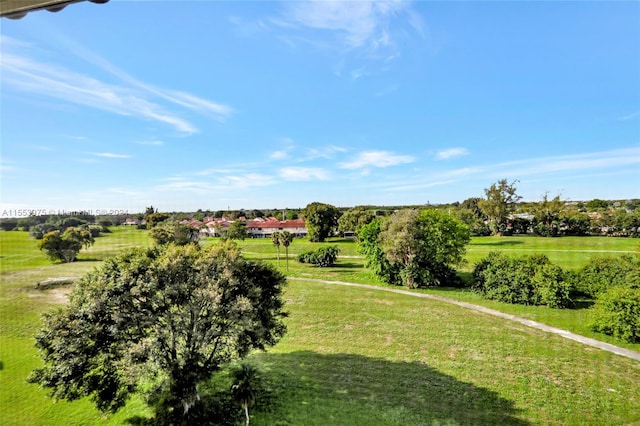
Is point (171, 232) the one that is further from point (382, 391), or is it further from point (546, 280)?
point (546, 280)

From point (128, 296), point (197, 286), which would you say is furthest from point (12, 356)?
point (197, 286)

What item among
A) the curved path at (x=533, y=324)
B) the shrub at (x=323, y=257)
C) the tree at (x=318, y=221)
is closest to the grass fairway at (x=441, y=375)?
the curved path at (x=533, y=324)

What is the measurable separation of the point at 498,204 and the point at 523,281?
1014 inches

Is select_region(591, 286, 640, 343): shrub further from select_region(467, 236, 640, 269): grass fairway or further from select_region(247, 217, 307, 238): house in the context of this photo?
select_region(247, 217, 307, 238): house

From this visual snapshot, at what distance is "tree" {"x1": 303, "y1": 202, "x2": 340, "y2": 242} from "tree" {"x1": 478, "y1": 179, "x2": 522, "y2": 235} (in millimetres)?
25643

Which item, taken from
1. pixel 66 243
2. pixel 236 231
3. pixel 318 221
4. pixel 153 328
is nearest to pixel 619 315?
pixel 153 328

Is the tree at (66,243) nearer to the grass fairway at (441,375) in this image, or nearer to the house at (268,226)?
the grass fairway at (441,375)

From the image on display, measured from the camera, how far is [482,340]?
1689 centimetres

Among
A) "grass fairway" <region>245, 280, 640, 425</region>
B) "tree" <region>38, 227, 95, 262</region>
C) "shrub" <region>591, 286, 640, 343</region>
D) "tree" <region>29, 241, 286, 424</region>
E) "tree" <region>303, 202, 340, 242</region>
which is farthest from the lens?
"tree" <region>303, 202, 340, 242</region>

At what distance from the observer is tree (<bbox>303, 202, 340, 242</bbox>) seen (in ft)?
186

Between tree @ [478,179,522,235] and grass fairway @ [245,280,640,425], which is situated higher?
tree @ [478,179,522,235]

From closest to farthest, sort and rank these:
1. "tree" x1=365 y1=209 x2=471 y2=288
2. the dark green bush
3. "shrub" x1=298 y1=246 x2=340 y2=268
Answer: the dark green bush, "tree" x1=365 y1=209 x2=471 y2=288, "shrub" x1=298 y1=246 x2=340 y2=268

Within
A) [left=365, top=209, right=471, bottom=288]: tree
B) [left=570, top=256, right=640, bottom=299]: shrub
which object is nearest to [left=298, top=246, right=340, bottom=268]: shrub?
[left=365, top=209, right=471, bottom=288]: tree

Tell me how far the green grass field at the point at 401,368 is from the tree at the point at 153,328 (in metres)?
2.36
